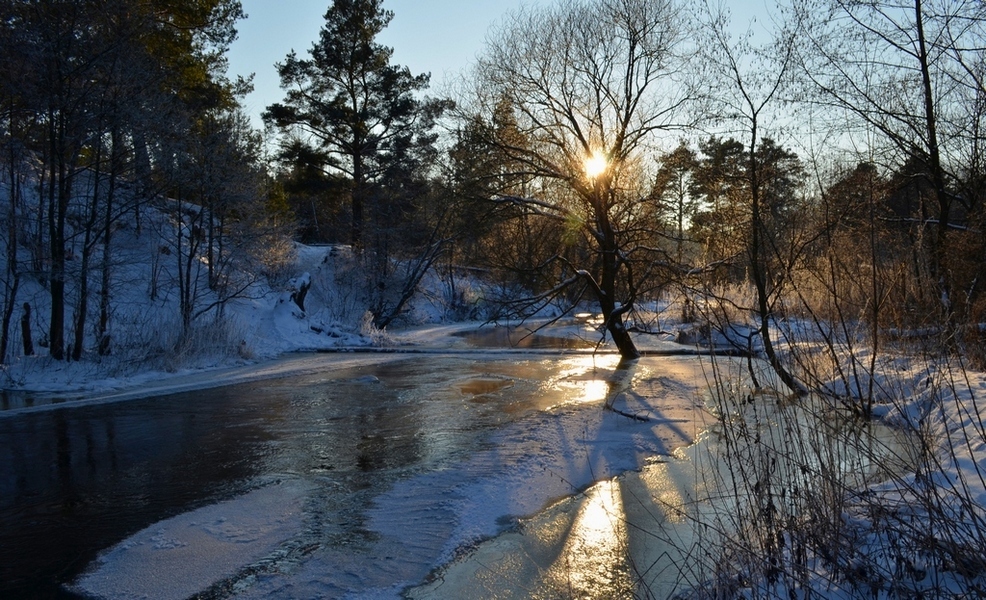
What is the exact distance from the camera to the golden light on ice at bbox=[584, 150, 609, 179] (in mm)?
15172

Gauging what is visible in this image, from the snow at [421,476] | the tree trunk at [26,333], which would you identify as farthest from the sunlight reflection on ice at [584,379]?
the tree trunk at [26,333]

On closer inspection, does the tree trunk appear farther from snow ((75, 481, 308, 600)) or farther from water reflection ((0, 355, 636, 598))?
snow ((75, 481, 308, 600))

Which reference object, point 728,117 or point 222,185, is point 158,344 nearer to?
point 222,185

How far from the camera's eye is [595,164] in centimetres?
1525

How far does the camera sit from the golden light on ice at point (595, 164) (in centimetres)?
1517

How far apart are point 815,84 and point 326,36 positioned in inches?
996

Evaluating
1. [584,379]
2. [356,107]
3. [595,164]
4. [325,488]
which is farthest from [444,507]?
[356,107]

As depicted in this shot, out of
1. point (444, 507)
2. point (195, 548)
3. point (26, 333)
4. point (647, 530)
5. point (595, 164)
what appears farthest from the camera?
point (595, 164)

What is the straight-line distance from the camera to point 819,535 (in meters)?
3.91

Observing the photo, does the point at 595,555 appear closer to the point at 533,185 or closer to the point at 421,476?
the point at 421,476

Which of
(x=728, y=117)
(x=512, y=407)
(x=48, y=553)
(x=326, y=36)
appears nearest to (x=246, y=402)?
(x=512, y=407)

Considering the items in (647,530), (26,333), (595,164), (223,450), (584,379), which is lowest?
(647,530)

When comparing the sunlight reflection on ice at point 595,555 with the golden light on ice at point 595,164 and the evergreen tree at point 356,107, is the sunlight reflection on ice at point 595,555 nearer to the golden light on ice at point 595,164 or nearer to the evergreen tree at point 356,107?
the golden light on ice at point 595,164

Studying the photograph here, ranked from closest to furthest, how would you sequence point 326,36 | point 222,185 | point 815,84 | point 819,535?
1. point 819,535
2. point 815,84
3. point 222,185
4. point 326,36
